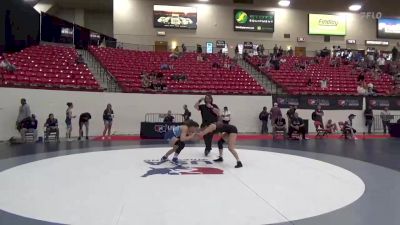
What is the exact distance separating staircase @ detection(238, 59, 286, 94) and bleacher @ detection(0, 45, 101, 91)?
996cm

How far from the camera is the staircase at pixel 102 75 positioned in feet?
58.6

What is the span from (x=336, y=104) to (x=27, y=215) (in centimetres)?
1794

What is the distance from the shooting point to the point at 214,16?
28.9 metres

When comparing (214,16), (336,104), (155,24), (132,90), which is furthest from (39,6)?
(336,104)

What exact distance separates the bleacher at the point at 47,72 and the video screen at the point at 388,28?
2576 centimetres

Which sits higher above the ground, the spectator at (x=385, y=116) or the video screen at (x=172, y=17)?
the video screen at (x=172, y=17)

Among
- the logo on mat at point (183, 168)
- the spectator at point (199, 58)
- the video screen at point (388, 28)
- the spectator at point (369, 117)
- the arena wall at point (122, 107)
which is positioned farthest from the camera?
the video screen at point (388, 28)

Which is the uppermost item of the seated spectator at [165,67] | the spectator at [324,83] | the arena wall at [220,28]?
the arena wall at [220,28]

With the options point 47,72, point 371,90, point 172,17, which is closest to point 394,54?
point 371,90

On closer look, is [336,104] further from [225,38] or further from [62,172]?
[62,172]

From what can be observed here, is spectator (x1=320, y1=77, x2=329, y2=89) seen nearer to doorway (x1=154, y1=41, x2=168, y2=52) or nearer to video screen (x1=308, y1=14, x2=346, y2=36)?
video screen (x1=308, y1=14, x2=346, y2=36)

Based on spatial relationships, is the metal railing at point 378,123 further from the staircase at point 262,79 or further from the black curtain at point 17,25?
the black curtain at point 17,25

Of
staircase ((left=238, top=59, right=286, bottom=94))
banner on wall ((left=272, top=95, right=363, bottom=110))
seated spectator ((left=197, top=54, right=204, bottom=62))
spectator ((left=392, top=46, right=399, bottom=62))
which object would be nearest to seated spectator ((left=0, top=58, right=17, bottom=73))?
seated spectator ((left=197, top=54, right=204, bottom=62))

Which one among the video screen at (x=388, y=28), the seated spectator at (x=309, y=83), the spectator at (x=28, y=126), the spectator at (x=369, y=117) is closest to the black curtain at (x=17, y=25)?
the spectator at (x=28, y=126)
